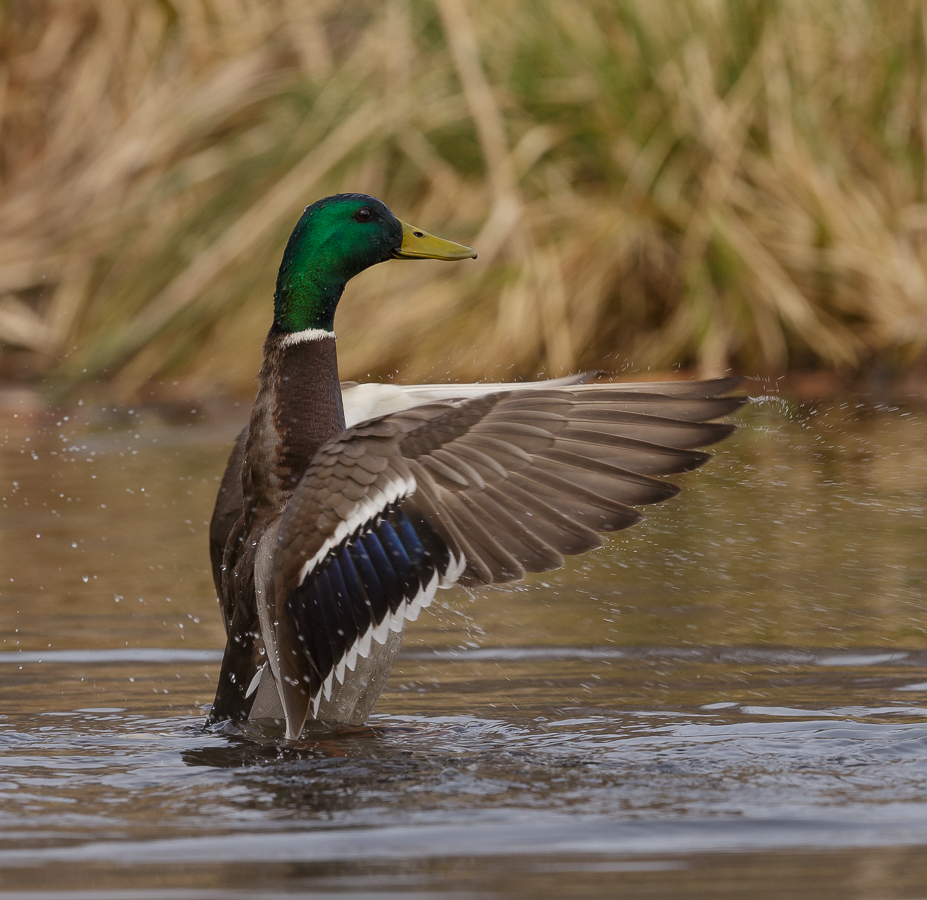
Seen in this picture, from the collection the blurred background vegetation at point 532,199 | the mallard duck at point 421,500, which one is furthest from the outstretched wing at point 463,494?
the blurred background vegetation at point 532,199

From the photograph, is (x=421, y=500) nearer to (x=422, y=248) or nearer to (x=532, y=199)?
(x=422, y=248)

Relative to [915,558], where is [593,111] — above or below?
above

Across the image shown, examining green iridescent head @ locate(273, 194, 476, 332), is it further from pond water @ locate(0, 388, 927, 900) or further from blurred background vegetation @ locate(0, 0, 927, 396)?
blurred background vegetation @ locate(0, 0, 927, 396)

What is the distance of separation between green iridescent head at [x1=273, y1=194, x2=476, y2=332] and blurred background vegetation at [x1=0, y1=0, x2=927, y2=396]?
4.16m

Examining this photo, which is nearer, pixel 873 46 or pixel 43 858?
pixel 43 858

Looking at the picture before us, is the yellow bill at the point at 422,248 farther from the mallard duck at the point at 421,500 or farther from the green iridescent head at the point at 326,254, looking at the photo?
the mallard duck at the point at 421,500

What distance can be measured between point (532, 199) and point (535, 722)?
5.68 m

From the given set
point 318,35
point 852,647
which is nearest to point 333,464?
point 852,647

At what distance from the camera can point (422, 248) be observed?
3973mm

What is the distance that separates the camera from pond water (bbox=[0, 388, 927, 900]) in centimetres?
245

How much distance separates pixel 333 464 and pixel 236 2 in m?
7.61

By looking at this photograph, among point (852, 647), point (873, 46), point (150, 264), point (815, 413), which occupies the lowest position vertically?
point (852, 647)

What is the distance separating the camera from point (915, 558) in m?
5.11

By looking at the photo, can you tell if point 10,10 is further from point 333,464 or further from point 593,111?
point 333,464
